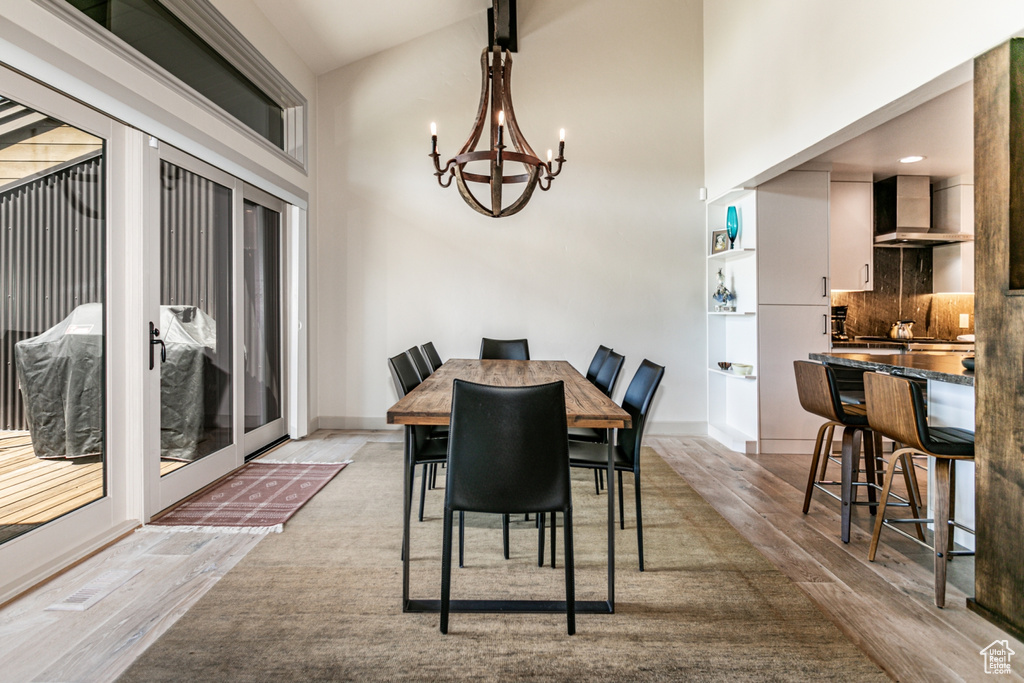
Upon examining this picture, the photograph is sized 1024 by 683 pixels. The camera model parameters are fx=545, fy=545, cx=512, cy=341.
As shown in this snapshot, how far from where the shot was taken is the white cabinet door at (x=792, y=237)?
4.53m

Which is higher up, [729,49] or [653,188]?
[729,49]

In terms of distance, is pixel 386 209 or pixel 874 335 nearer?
pixel 386 209

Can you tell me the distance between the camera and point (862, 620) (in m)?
2.03

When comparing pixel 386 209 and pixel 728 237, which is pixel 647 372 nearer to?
pixel 728 237

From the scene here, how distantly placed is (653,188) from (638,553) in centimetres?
380

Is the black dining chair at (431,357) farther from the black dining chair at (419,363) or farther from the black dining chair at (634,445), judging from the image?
the black dining chair at (634,445)

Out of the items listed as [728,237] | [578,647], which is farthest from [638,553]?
[728,237]

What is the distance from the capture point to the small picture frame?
16.0 ft

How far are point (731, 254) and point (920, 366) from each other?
238 cm

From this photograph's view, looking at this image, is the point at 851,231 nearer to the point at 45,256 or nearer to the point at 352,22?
the point at 352,22

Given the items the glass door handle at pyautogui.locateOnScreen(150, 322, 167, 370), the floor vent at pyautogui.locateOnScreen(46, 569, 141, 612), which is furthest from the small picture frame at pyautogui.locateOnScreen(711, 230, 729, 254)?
the floor vent at pyautogui.locateOnScreen(46, 569, 141, 612)

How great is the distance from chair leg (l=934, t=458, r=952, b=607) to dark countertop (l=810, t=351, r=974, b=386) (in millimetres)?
376

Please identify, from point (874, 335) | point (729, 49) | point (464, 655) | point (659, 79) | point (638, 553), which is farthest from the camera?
point (874, 335)

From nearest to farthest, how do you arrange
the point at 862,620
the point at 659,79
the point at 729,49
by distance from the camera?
1. the point at 862,620
2. the point at 729,49
3. the point at 659,79
